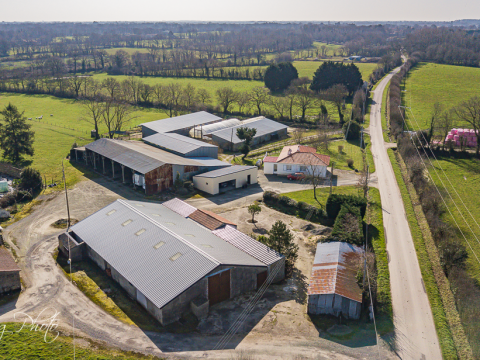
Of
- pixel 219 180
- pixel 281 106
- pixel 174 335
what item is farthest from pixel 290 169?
pixel 281 106

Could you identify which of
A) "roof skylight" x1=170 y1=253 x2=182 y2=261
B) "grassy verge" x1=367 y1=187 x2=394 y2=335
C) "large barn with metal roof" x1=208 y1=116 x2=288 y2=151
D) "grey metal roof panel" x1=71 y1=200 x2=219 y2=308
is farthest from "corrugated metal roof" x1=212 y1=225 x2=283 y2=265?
"large barn with metal roof" x1=208 y1=116 x2=288 y2=151

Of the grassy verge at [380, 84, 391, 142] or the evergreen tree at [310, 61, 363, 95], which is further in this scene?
the evergreen tree at [310, 61, 363, 95]

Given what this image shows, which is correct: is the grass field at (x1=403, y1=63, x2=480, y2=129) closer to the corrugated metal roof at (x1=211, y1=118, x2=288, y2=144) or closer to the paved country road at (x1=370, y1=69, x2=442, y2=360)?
the corrugated metal roof at (x1=211, y1=118, x2=288, y2=144)

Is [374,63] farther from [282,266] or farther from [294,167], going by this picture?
[282,266]

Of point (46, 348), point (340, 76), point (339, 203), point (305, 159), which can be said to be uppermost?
point (340, 76)

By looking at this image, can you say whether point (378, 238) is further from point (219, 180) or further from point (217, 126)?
point (217, 126)
